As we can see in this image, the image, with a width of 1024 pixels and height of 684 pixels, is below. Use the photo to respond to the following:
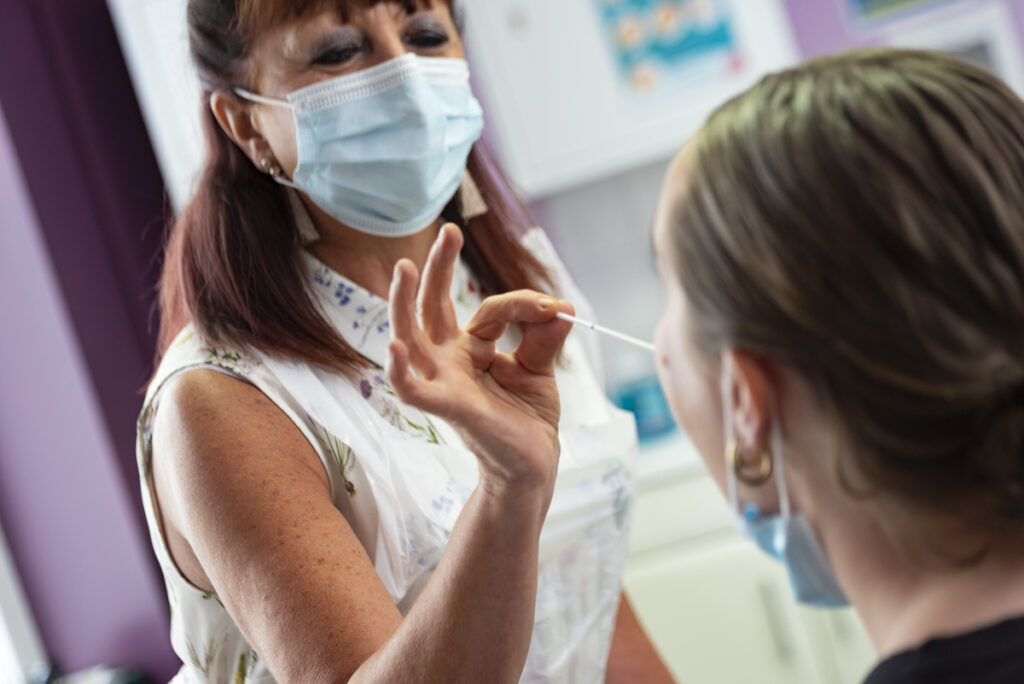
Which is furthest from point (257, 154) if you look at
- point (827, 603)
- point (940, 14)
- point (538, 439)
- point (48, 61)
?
point (940, 14)

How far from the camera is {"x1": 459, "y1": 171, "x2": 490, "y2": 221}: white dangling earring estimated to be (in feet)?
4.90

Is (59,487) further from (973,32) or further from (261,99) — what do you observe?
(973,32)

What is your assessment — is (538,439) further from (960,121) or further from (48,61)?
(48,61)

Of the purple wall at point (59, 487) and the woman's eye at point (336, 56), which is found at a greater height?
the woman's eye at point (336, 56)

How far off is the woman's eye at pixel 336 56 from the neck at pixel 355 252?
0.19 meters

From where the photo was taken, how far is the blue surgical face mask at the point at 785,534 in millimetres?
826

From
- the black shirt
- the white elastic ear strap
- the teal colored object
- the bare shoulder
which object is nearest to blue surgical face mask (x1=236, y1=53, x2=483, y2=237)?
the white elastic ear strap

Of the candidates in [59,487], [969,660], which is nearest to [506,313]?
[969,660]

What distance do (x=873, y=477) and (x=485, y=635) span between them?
395mm

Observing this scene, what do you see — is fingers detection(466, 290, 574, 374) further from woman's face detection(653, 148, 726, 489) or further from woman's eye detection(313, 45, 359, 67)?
woman's eye detection(313, 45, 359, 67)

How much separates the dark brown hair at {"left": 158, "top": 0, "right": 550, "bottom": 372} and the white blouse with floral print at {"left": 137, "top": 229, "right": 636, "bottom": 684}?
0.03 meters

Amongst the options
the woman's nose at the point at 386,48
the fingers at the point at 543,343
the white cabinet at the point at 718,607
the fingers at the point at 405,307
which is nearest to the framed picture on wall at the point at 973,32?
the white cabinet at the point at 718,607

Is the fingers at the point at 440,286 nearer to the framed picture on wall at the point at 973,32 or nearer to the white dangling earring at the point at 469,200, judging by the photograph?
the white dangling earring at the point at 469,200

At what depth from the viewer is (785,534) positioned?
85 centimetres
